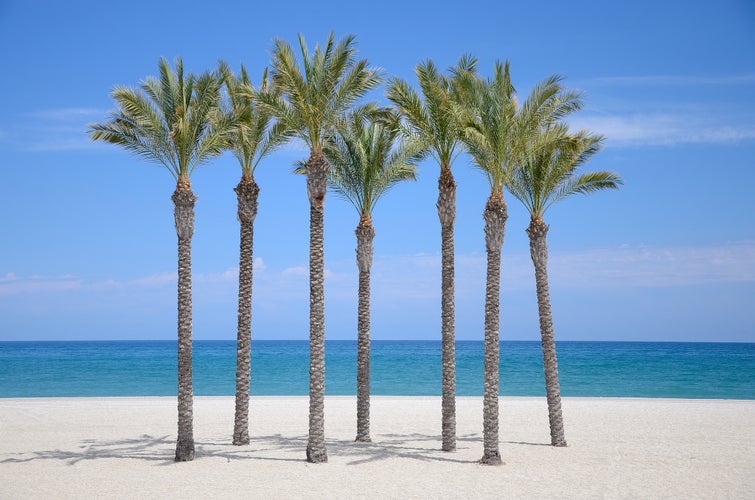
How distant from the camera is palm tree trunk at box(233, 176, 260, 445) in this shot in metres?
19.6

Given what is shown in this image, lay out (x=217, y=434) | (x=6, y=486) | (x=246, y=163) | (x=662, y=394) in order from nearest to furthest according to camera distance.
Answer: (x=6, y=486) < (x=246, y=163) < (x=217, y=434) < (x=662, y=394)

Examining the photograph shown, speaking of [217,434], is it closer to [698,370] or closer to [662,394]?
[662,394]

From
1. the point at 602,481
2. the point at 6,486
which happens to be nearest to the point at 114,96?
the point at 6,486

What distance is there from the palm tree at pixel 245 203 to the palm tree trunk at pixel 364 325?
10.4ft

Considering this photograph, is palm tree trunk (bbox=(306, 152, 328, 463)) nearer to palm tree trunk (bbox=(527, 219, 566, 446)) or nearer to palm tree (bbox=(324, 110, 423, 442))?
palm tree (bbox=(324, 110, 423, 442))

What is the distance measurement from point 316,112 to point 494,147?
14.9 feet

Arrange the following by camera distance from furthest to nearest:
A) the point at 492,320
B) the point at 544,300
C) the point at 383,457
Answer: the point at 544,300 → the point at 383,457 → the point at 492,320

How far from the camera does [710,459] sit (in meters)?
18.2

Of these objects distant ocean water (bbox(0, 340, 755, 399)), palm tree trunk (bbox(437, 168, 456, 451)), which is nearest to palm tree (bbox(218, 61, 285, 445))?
palm tree trunk (bbox(437, 168, 456, 451))

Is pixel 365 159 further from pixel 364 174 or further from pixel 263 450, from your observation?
pixel 263 450

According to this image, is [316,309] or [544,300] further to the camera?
[544,300]

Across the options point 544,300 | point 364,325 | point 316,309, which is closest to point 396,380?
point 364,325

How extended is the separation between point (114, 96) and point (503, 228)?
410 inches

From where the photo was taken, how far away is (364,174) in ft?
68.7
